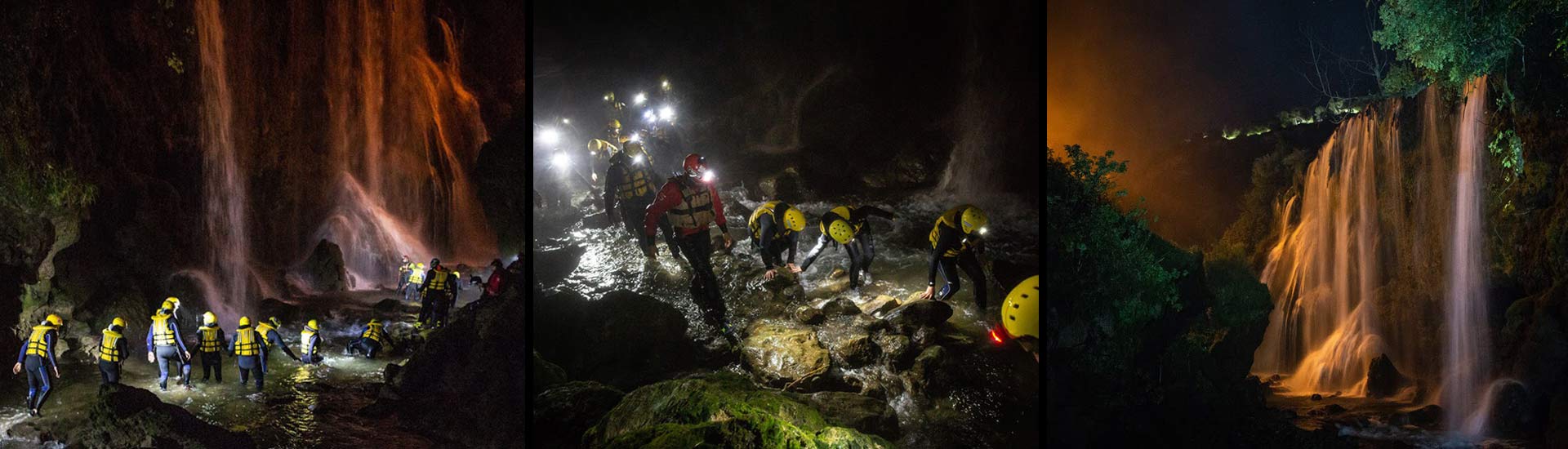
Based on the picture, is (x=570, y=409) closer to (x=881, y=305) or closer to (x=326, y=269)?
(x=326, y=269)

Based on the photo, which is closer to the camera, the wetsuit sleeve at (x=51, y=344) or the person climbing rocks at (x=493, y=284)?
the wetsuit sleeve at (x=51, y=344)

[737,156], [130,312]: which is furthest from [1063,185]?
[130,312]

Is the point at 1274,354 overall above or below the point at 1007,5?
below

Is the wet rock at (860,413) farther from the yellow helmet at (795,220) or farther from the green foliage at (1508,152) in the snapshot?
the green foliage at (1508,152)

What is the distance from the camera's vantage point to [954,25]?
15.7 feet

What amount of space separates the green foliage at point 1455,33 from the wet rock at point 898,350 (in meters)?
3.19

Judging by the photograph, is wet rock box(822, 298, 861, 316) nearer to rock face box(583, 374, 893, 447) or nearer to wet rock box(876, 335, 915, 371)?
wet rock box(876, 335, 915, 371)

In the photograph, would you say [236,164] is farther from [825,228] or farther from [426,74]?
[825,228]

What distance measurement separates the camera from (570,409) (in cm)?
485

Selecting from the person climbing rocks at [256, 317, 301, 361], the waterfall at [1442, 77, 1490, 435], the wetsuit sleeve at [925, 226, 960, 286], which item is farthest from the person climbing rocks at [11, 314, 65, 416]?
the waterfall at [1442, 77, 1490, 435]

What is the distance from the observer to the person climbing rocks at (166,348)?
15.5 feet

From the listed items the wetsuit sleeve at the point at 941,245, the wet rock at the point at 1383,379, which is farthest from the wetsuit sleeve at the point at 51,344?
the wet rock at the point at 1383,379

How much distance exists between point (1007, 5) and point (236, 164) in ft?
15.4

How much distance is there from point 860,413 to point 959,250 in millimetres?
1107
